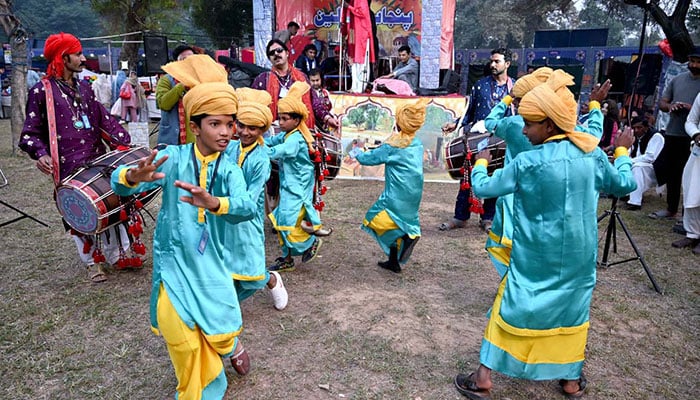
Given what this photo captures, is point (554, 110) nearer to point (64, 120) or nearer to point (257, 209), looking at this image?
point (257, 209)

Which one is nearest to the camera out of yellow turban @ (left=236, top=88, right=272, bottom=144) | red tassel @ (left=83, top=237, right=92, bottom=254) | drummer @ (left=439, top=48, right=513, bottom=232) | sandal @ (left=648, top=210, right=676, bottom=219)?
yellow turban @ (left=236, top=88, right=272, bottom=144)

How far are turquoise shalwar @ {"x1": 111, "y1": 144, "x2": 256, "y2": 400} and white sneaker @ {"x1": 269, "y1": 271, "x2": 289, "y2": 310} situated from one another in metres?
1.36

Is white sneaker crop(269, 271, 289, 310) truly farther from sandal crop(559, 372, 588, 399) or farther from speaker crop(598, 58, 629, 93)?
speaker crop(598, 58, 629, 93)

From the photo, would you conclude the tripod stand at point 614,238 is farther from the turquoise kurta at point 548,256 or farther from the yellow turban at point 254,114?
the yellow turban at point 254,114

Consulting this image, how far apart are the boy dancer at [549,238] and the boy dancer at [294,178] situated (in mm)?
2143

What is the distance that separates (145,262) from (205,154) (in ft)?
9.28

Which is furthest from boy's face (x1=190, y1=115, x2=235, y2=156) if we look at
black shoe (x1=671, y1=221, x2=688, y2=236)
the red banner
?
the red banner

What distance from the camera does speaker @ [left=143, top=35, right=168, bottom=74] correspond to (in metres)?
11.1

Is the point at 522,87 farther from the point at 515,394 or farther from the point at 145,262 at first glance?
the point at 145,262

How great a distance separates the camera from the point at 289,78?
5355 millimetres

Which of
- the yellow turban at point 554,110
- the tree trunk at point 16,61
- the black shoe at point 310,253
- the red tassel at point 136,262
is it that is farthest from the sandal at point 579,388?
the tree trunk at point 16,61

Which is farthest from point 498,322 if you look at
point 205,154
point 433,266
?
point 433,266

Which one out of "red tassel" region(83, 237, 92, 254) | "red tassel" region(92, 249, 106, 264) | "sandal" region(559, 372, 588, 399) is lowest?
"sandal" region(559, 372, 588, 399)

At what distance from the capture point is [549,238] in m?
2.59
